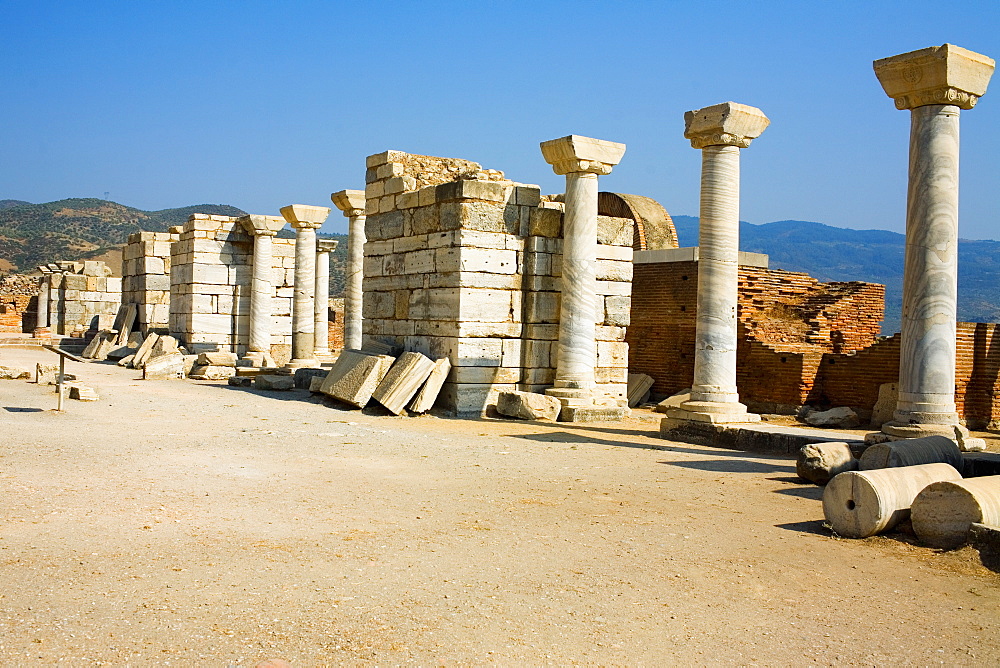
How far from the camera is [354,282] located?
720 inches

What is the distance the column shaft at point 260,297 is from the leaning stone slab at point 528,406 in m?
9.57

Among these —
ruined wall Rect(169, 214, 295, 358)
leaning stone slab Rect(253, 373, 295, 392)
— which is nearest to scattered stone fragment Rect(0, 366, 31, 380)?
leaning stone slab Rect(253, 373, 295, 392)

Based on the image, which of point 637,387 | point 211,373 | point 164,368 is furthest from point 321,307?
point 637,387

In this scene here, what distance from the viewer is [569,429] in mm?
11906

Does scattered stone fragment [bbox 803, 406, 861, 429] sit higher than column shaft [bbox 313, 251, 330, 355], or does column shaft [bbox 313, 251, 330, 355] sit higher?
column shaft [bbox 313, 251, 330, 355]

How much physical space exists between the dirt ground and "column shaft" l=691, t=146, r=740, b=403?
232 cm

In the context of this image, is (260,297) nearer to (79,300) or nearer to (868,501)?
(79,300)

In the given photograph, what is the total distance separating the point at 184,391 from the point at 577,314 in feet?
22.2

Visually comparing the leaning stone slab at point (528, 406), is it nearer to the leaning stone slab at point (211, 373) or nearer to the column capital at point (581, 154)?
the column capital at point (581, 154)

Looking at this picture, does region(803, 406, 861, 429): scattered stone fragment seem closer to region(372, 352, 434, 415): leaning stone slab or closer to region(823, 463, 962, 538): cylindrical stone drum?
region(372, 352, 434, 415): leaning stone slab

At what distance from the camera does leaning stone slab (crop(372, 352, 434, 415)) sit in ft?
41.1

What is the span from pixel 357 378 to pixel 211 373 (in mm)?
6339

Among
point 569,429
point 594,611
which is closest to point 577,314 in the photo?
point 569,429

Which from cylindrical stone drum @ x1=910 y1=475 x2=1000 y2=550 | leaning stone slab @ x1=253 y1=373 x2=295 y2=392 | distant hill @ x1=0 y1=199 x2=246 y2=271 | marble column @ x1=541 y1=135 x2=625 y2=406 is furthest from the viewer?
distant hill @ x1=0 y1=199 x2=246 y2=271
